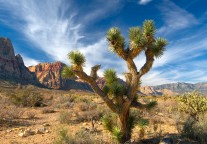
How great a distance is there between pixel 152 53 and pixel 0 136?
20.2 ft

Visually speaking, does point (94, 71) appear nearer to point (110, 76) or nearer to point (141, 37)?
point (110, 76)

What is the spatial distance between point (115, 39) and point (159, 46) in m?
1.40

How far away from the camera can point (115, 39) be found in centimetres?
788

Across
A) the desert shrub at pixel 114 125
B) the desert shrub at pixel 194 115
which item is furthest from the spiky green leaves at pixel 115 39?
the desert shrub at pixel 194 115

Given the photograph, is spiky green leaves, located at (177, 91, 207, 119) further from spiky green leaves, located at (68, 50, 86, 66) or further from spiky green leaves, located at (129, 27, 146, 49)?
spiky green leaves, located at (68, 50, 86, 66)

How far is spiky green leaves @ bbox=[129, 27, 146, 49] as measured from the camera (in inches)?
301

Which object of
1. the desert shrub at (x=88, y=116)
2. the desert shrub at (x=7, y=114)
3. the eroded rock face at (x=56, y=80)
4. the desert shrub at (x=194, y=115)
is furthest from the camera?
the eroded rock face at (x=56, y=80)

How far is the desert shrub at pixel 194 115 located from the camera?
824 cm

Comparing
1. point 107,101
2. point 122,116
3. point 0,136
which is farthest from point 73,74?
point 0,136

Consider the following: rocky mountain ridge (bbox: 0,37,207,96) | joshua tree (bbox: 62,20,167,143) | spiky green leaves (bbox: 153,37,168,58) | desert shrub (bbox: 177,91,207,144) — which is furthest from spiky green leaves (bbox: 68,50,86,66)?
rocky mountain ridge (bbox: 0,37,207,96)

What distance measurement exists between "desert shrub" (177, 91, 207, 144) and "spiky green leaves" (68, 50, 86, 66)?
13.6 ft

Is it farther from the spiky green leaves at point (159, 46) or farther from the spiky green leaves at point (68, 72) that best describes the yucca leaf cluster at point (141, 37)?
the spiky green leaves at point (68, 72)

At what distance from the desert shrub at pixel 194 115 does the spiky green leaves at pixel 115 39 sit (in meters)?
3.56

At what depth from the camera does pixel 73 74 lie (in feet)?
25.0
